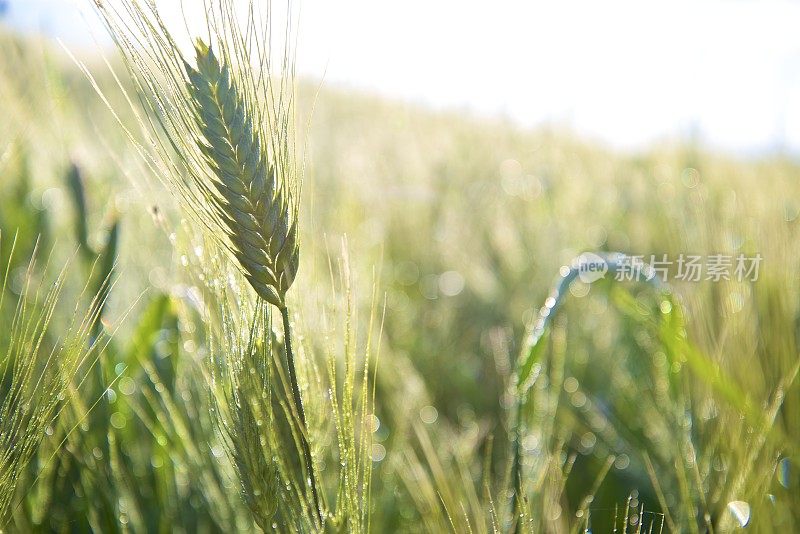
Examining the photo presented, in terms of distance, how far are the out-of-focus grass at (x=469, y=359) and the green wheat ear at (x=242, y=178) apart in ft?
0.15

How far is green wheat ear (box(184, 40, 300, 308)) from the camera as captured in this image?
42 cm

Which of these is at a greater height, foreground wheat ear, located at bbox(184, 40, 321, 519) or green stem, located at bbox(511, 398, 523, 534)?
foreground wheat ear, located at bbox(184, 40, 321, 519)

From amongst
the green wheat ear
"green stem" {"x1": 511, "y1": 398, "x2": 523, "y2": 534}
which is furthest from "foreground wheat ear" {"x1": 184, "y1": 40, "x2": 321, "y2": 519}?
"green stem" {"x1": 511, "y1": 398, "x2": 523, "y2": 534}

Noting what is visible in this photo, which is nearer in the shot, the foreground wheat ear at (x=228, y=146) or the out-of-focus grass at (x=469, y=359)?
the foreground wheat ear at (x=228, y=146)

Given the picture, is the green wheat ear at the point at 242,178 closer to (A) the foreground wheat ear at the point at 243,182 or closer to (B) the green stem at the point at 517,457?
(A) the foreground wheat ear at the point at 243,182

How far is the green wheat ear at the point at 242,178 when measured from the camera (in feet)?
1.36

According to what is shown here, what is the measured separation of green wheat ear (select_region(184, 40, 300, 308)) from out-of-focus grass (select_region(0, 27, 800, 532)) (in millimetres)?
45

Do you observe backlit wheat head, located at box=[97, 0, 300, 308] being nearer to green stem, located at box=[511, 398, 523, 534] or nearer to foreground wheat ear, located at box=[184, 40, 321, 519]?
foreground wheat ear, located at box=[184, 40, 321, 519]

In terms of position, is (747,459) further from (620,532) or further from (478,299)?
(478,299)

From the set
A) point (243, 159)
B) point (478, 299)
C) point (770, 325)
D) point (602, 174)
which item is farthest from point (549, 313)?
point (602, 174)

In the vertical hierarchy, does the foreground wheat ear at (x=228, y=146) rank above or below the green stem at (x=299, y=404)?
above

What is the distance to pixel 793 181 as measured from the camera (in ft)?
7.41

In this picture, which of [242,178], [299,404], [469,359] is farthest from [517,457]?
[469,359]

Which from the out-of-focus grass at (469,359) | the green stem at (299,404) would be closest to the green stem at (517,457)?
the out-of-focus grass at (469,359)
